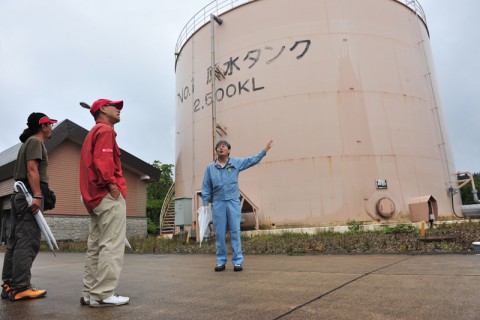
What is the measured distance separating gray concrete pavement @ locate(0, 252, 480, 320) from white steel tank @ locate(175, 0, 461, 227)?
6424mm

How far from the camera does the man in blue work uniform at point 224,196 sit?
4219 mm

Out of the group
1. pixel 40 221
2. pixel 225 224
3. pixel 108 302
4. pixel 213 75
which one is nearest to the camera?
pixel 108 302

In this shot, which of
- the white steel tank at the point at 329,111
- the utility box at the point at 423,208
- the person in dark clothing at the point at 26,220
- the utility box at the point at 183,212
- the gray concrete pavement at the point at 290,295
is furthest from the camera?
the utility box at the point at 183,212

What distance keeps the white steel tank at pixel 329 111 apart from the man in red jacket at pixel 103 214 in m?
8.03

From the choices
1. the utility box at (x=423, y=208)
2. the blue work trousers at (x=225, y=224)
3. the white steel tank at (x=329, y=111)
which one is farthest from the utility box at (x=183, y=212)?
the blue work trousers at (x=225, y=224)

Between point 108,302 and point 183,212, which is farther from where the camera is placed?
point 183,212

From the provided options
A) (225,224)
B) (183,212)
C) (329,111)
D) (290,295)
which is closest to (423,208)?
(329,111)

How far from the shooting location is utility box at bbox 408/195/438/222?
9474 mm

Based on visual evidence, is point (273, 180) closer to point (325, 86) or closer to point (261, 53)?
point (325, 86)

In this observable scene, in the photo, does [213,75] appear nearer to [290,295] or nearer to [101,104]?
[101,104]

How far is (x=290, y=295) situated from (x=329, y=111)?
8686 mm

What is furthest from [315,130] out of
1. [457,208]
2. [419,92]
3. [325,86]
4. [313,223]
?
[457,208]

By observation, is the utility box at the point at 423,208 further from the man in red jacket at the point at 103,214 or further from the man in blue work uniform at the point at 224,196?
the man in red jacket at the point at 103,214

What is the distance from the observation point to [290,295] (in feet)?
8.21
